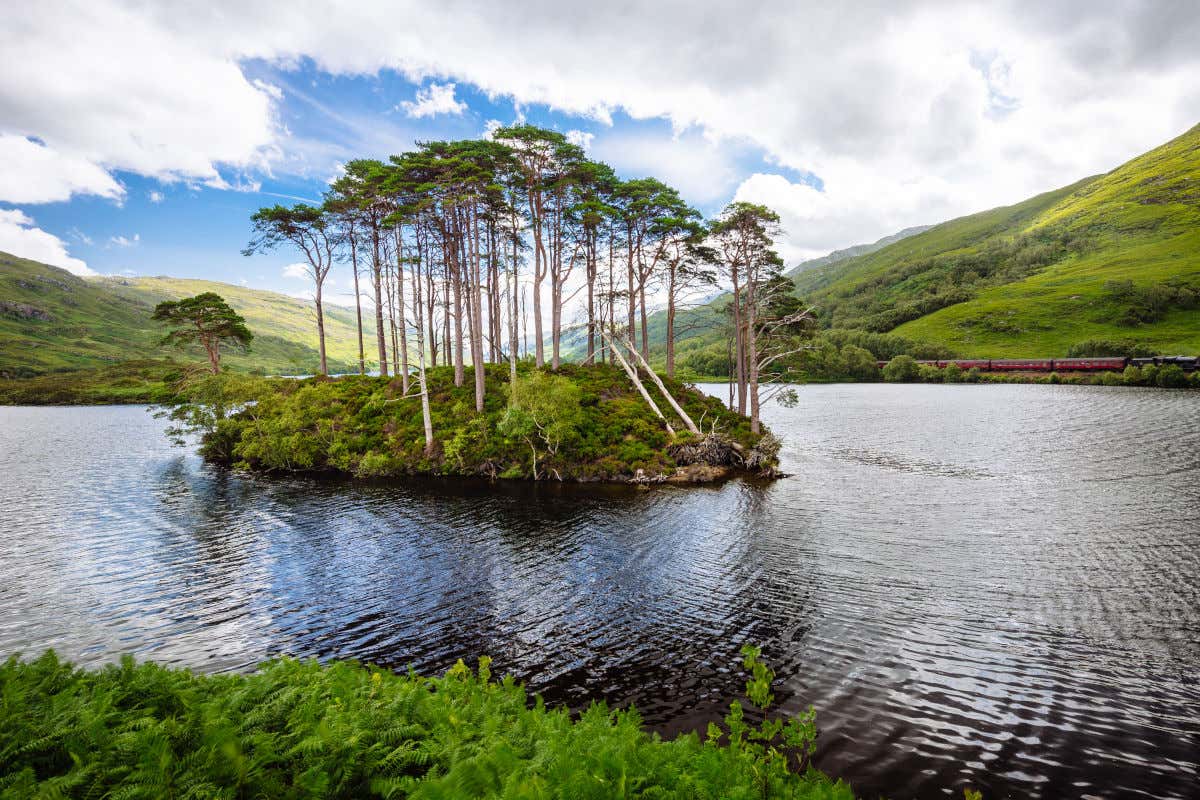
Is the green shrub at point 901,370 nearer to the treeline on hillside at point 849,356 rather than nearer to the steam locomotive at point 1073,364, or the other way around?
the treeline on hillside at point 849,356

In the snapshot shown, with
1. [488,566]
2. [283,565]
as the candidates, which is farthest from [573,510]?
[283,565]

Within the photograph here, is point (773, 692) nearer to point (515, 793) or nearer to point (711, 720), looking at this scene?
point (711, 720)

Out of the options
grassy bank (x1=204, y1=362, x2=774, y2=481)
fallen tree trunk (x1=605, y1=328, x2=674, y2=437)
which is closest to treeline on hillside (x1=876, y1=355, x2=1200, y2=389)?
grassy bank (x1=204, y1=362, x2=774, y2=481)

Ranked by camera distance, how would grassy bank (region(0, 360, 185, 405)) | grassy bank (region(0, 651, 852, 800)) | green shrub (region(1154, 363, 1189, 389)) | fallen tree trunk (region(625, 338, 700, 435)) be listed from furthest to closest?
grassy bank (region(0, 360, 185, 405)) → green shrub (region(1154, 363, 1189, 389)) → fallen tree trunk (region(625, 338, 700, 435)) → grassy bank (region(0, 651, 852, 800))

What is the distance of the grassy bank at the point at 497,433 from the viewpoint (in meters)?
32.7

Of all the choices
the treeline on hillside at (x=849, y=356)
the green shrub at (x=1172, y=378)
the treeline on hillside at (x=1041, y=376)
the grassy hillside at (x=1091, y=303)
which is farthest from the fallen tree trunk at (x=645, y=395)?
the grassy hillside at (x=1091, y=303)

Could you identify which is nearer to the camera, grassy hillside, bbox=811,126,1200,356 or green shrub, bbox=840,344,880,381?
green shrub, bbox=840,344,880,381

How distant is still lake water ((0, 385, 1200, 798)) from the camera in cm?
978

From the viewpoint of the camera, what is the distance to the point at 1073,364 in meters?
109

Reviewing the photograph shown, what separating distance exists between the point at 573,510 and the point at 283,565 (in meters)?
12.8

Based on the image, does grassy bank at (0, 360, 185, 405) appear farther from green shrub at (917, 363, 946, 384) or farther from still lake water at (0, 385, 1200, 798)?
green shrub at (917, 363, 946, 384)

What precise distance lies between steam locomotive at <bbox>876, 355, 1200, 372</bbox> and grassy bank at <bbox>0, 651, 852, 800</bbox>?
437 feet

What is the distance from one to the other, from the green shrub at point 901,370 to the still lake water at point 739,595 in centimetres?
A: 10416

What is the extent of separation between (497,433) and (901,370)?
128 metres
